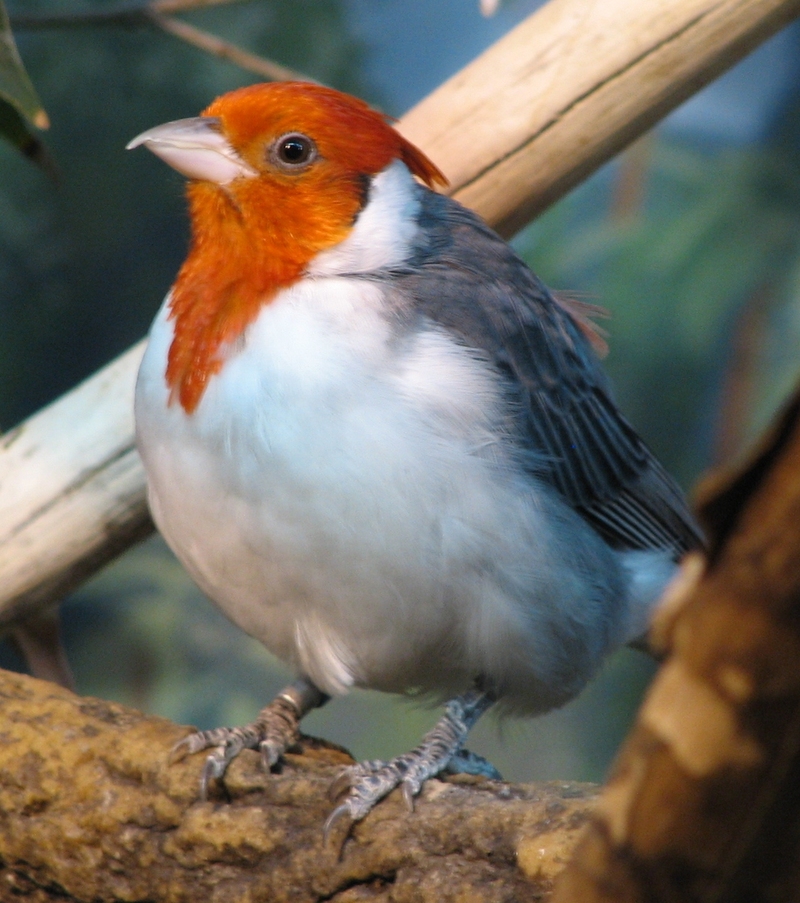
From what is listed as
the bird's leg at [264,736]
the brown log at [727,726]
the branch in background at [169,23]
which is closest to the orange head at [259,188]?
the bird's leg at [264,736]

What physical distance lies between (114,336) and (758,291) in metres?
2.23

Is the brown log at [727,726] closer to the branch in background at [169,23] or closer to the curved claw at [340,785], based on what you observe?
the curved claw at [340,785]

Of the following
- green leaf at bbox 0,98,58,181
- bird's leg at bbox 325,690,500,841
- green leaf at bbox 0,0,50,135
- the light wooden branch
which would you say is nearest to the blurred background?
green leaf at bbox 0,98,58,181

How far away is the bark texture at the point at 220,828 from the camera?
65.2 inches

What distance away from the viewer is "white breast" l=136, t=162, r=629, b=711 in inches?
69.9

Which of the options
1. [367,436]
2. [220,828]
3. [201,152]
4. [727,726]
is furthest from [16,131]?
[727,726]

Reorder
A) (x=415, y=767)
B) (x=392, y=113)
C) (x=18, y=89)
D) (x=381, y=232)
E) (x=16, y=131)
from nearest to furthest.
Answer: (x=415, y=767)
(x=381, y=232)
(x=18, y=89)
(x=16, y=131)
(x=392, y=113)

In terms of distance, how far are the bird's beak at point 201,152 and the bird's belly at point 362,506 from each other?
0.31 m

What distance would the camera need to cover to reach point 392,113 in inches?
139

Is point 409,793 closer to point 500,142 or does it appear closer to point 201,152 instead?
point 201,152

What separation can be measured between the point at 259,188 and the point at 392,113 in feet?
5.61

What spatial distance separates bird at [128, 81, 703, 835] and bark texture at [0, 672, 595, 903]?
70 mm

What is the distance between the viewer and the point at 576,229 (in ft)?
12.1

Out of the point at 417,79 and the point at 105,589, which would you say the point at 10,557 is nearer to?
the point at 105,589
